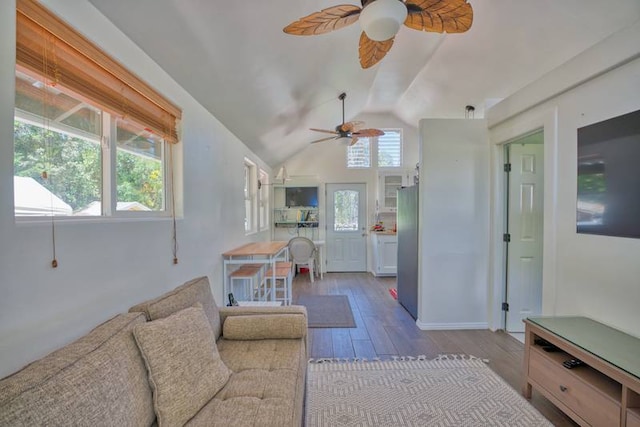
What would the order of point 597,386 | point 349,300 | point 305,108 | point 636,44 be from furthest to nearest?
point 349,300 < point 305,108 < point 636,44 < point 597,386

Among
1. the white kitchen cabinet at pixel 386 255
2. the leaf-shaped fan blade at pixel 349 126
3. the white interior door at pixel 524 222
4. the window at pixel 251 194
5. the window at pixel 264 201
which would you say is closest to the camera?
the white interior door at pixel 524 222

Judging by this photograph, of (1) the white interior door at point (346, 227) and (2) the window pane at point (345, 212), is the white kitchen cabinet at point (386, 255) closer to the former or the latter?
(1) the white interior door at point (346, 227)

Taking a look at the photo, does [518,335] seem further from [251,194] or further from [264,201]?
[264,201]

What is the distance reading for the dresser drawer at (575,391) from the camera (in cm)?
145

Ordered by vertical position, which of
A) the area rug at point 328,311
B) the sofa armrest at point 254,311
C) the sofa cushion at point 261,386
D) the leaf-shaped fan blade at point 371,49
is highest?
the leaf-shaped fan blade at point 371,49

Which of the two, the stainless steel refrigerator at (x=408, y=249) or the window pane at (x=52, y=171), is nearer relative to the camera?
the window pane at (x=52, y=171)

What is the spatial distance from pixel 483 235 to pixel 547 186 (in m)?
0.97

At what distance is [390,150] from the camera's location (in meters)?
6.39

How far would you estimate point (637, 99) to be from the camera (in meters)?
1.69

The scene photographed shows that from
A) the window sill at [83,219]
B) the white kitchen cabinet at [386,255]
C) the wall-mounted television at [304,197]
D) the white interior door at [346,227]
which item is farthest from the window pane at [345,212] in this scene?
the window sill at [83,219]

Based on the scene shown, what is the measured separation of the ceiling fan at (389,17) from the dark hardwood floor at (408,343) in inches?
95.5

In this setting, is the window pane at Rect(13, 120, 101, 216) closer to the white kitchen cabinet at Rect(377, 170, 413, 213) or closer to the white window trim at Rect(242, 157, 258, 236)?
the white window trim at Rect(242, 157, 258, 236)

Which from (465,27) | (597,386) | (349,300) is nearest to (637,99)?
(465,27)

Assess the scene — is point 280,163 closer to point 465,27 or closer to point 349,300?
point 349,300
